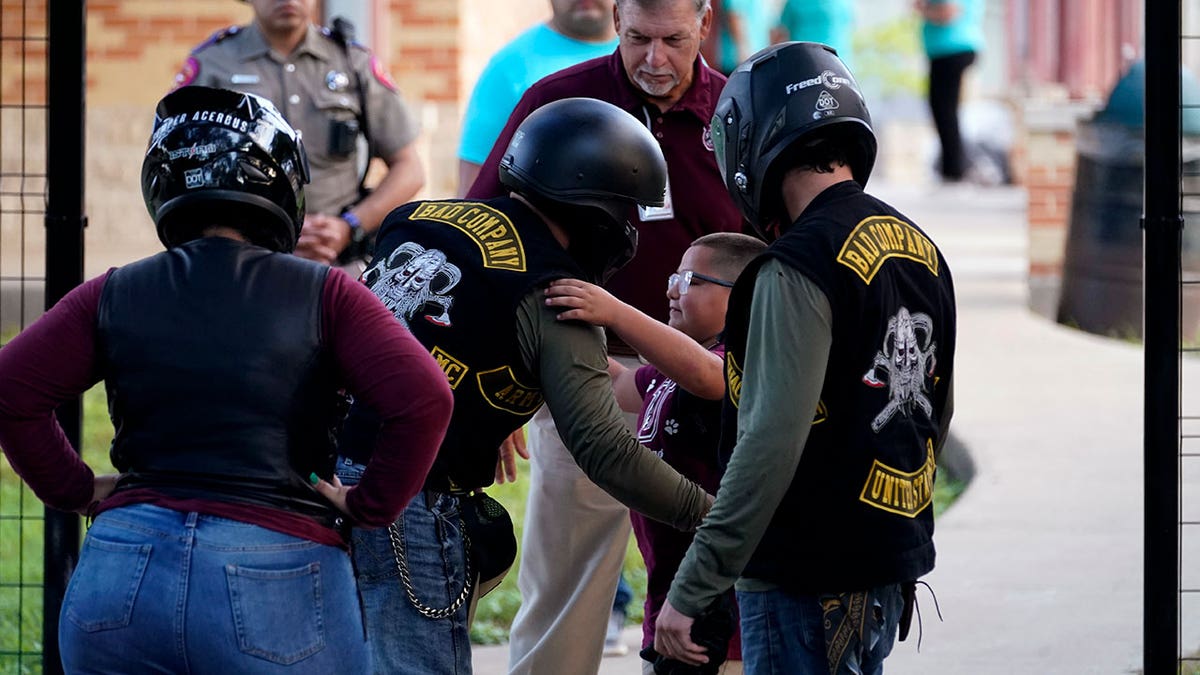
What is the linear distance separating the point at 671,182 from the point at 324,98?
1842 millimetres

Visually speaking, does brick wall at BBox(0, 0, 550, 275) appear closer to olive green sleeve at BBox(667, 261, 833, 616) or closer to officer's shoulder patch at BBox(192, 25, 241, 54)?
officer's shoulder patch at BBox(192, 25, 241, 54)

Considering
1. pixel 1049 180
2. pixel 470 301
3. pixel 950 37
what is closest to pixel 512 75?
pixel 470 301

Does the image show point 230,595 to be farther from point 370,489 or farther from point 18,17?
point 18,17

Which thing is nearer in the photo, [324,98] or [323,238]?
[323,238]

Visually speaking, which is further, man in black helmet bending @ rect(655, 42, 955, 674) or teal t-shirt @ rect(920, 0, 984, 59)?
teal t-shirt @ rect(920, 0, 984, 59)

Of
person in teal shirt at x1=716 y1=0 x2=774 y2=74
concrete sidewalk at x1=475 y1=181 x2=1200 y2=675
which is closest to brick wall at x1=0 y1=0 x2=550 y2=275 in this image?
person in teal shirt at x1=716 y1=0 x2=774 y2=74

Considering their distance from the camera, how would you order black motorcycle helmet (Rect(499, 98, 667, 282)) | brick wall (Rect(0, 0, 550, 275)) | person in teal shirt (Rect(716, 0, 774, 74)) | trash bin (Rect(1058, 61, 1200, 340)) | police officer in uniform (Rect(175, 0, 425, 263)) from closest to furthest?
black motorcycle helmet (Rect(499, 98, 667, 282)) → police officer in uniform (Rect(175, 0, 425, 263)) → person in teal shirt (Rect(716, 0, 774, 74)) → trash bin (Rect(1058, 61, 1200, 340)) → brick wall (Rect(0, 0, 550, 275))

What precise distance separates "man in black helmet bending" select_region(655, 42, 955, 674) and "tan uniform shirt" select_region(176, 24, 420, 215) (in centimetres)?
320

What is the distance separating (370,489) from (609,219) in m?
0.84

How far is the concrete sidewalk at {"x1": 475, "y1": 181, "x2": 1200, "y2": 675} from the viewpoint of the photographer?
18.7 ft

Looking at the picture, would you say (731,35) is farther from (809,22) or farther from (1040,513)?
(1040,513)

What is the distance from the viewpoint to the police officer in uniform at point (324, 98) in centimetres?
621

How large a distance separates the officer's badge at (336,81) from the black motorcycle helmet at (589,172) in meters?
2.78

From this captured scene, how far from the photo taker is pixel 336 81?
6.33 metres
